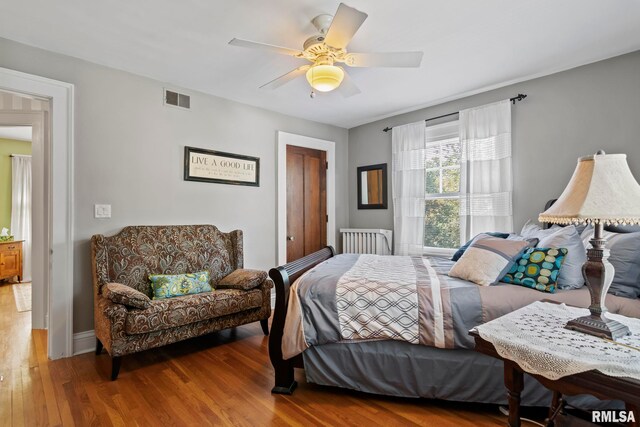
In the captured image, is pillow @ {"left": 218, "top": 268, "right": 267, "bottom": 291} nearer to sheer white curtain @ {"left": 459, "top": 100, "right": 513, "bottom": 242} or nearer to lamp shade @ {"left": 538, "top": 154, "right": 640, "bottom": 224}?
sheer white curtain @ {"left": 459, "top": 100, "right": 513, "bottom": 242}

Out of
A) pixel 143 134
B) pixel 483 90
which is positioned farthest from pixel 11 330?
pixel 483 90

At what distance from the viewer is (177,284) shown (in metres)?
2.86

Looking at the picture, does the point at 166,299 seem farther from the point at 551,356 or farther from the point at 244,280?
the point at 551,356

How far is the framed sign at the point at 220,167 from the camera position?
3.47m

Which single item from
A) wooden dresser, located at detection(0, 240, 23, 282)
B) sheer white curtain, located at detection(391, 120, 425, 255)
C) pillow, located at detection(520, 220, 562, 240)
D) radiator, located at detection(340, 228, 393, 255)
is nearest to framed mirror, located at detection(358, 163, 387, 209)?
sheer white curtain, located at detection(391, 120, 425, 255)

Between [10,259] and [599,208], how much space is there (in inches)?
307

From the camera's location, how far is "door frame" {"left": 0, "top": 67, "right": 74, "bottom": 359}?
266 cm

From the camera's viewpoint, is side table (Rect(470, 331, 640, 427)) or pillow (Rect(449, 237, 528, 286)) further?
pillow (Rect(449, 237, 528, 286))

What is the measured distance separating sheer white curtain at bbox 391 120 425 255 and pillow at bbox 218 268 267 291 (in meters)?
2.00

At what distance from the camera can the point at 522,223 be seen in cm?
327

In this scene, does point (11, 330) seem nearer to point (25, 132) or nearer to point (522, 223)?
point (25, 132)

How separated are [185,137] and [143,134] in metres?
0.41

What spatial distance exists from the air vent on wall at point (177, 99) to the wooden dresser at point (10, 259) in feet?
15.5

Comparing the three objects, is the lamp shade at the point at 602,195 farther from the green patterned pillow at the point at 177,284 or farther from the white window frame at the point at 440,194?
the green patterned pillow at the point at 177,284
